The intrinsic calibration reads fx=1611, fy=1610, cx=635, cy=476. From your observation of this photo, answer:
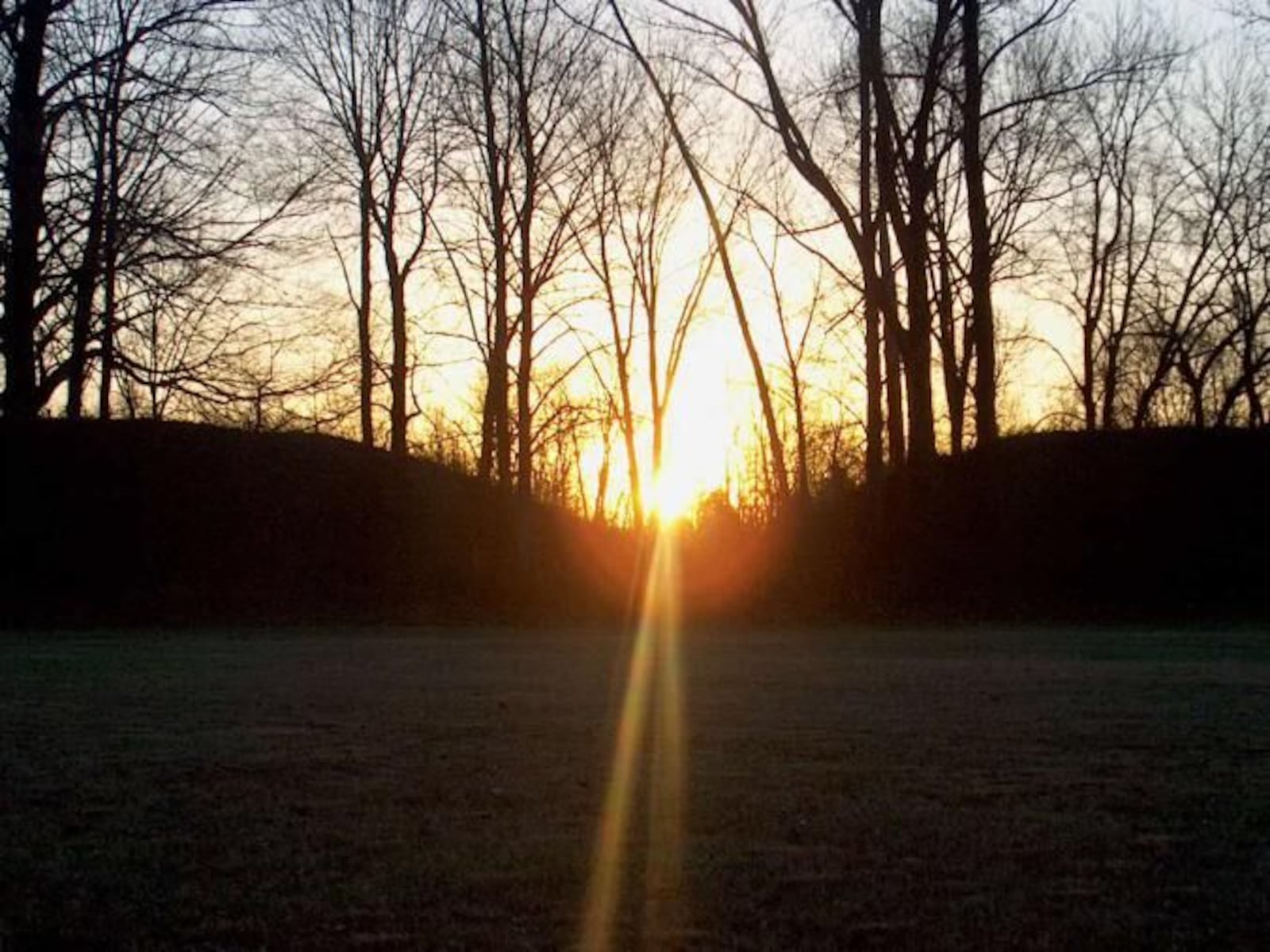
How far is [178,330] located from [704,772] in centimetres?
1831

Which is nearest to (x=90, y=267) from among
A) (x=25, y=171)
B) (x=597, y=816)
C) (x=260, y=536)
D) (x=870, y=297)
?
(x=25, y=171)

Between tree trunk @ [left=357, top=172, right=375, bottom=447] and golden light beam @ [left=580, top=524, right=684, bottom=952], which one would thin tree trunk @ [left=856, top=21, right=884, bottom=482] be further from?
golden light beam @ [left=580, top=524, right=684, bottom=952]

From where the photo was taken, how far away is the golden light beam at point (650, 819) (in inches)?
161

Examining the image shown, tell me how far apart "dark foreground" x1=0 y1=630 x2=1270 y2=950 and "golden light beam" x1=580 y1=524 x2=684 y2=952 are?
0.06m

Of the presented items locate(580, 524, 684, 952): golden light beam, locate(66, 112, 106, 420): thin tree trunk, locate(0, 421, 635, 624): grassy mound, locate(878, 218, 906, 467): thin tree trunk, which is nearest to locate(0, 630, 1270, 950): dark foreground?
locate(580, 524, 684, 952): golden light beam

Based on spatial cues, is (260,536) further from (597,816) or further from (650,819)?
(650,819)

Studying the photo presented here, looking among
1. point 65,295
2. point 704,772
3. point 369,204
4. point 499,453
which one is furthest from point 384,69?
point 704,772

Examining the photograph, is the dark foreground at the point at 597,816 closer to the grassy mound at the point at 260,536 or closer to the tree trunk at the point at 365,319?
the grassy mound at the point at 260,536

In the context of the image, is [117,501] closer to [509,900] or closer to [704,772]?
[704,772]

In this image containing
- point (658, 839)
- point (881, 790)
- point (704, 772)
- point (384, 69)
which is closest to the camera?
point (658, 839)

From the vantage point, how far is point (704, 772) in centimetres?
658

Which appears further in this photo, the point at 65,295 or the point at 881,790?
the point at 65,295

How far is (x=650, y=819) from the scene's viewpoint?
18.0 ft

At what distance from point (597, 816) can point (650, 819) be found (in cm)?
20
